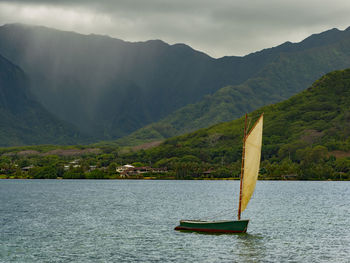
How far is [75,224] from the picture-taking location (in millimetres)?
107500

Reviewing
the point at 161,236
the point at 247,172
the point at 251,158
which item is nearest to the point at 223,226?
the point at 247,172

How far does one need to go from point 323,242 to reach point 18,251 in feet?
156

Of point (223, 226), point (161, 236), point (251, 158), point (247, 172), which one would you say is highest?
point (251, 158)

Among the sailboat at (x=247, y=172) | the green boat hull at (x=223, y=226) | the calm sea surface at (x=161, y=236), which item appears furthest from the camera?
the green boat hull at (x=223, y=226)

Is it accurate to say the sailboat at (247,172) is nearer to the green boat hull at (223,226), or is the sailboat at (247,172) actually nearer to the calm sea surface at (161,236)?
the green boat hull at (223,226)

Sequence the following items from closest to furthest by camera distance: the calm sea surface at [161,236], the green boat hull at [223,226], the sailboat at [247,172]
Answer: the calm sea surface at [161,236] → the sailboat at [247,172] → the green boat hull at [223,226]

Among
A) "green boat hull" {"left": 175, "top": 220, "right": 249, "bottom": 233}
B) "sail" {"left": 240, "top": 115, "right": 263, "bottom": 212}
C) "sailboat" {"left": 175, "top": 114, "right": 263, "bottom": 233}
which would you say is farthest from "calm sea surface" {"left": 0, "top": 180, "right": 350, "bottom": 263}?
"sail" {"left": 240, "top": 115, "right": 263, "bottom": 212}

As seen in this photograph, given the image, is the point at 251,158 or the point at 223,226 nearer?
the point at 251,158

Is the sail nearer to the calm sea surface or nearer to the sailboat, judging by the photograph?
the sailboat

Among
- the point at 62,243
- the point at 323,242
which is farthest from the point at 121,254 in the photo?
the point at 323,242

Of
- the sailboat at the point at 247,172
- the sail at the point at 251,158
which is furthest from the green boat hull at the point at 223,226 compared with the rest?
the sail at the point at 251,158

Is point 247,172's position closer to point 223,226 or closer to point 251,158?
point 251,158

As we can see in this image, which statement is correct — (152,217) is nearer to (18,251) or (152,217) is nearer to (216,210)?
(216,210)

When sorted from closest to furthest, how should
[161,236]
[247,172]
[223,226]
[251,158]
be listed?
[251,158] < [247,172] < [223,226] < [161,236]
